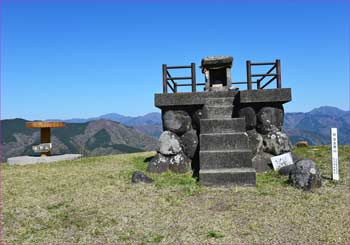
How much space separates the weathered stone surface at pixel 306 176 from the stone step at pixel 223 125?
1.96 m

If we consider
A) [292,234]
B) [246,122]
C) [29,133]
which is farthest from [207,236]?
[29,133]

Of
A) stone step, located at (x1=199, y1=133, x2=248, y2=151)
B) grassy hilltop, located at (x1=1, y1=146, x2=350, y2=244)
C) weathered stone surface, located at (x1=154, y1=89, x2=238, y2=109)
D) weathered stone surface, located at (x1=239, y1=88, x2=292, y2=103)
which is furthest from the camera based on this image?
weathered stone surface, located at (x1=154, y1=89, x2=238, y2=109)

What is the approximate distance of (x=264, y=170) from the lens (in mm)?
8281

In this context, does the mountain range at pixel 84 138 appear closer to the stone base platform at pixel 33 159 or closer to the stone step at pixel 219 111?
the stone base platform at pixel 33 159

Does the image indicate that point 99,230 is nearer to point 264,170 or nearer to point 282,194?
point 282,194

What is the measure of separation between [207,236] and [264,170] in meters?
4.76

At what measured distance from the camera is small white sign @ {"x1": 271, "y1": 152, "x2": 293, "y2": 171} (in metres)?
8.19

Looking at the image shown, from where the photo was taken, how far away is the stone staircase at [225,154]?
6.79 meters

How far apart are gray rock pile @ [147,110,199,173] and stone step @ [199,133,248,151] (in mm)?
1182

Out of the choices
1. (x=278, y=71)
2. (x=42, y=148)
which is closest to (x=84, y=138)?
(x=42, y=148)

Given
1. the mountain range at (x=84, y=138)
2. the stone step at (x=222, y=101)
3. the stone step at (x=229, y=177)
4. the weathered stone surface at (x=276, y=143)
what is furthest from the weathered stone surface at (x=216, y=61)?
the mountain range at (x=84, y=138)

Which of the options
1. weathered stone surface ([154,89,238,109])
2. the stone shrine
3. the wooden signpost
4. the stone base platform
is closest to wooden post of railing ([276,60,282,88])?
the stone shrine

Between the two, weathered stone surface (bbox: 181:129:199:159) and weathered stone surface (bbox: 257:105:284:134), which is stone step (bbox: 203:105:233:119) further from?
weathered stone surface (bbox: 257:105:284:134)

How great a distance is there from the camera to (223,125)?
318 inches
